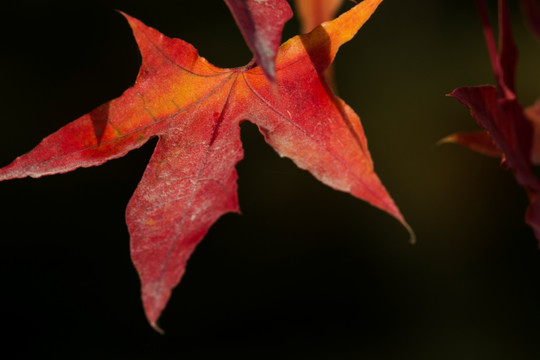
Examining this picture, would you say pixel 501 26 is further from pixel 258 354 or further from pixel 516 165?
pixel 258 354

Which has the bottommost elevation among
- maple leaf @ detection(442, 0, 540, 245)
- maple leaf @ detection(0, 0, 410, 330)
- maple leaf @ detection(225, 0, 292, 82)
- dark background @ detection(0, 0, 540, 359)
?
dark background @ detection(0, 0, 540, 359)

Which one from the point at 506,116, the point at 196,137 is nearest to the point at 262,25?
the point at 196,137

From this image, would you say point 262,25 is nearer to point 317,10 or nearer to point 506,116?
point 506,116

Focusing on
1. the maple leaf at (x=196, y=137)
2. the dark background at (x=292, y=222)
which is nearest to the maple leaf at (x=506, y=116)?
the maple leaf at (x=196, y=137)

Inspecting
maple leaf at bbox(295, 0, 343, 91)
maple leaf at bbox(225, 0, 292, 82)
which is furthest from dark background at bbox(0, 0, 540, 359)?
maple leaf at bbox(225, 0, 292, 82)

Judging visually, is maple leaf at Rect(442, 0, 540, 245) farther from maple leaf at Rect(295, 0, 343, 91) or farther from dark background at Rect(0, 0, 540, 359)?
dark background at Rect(0, 0, 540, 359)

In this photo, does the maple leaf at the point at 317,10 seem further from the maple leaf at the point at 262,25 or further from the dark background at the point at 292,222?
the dark background at the point at 292,222
